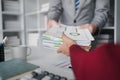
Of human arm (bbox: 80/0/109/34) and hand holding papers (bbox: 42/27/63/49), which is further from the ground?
human arm (bbox: 80/0/109/34)

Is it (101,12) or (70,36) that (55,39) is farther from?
(101,12)

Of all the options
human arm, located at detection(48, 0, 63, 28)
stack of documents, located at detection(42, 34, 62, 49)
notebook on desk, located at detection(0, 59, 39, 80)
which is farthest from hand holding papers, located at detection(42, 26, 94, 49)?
notebook on desk, located at detection(0, 59, 39, 80)

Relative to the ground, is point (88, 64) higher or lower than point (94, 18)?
lower

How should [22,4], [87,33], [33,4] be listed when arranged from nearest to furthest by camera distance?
[87,33], [33,4], [22,4]

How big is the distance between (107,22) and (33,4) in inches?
40.4

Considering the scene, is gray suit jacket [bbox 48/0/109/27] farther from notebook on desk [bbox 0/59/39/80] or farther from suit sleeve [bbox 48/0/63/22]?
notebook on desk [bbox 0/59/39/80]

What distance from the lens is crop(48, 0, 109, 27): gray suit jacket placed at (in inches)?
38.5

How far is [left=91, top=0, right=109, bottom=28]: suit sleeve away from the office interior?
1.0 inches

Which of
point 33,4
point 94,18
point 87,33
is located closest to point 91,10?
point 94,18

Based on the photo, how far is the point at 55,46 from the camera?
108 centimetres

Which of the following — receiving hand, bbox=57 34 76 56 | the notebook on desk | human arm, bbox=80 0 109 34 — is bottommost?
the notebook on desk

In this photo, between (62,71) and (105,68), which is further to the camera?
(62,71)

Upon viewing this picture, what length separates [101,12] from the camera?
3.22 feet

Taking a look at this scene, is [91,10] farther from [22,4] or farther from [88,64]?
[22,4]
